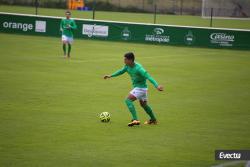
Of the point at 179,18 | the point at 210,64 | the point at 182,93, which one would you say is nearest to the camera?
the point at 182,93

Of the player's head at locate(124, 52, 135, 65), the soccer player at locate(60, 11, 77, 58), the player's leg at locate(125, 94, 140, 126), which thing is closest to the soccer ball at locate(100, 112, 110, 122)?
the player's leg at locate(125, 94, 140, 126)

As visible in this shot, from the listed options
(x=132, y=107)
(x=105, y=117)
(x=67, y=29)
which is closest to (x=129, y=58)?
(x=132, y=107)

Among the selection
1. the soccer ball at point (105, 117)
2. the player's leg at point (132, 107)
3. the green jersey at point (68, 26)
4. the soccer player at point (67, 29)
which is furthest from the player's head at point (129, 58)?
the green jersey at point (68, 26)

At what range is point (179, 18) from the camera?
66.4 m

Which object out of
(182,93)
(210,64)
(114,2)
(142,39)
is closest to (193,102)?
(182,93)

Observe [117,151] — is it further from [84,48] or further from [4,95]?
[84,48]

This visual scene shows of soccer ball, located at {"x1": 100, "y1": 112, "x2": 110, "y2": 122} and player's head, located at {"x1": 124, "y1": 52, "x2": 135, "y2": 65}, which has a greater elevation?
player's head, located at {"x1": 124, "y1": 52, "x2": 135, "y2": 65}

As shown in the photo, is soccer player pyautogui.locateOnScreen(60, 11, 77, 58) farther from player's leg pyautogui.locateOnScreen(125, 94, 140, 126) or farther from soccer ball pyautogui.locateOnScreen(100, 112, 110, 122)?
player's leg pyautogui.locateOnScreen(125, 94, 140, 126)

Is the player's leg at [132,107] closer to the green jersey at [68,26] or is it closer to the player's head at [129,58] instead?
the player's head at [129,58]

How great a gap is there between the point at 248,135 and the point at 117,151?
3.90 m

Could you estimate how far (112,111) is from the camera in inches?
743

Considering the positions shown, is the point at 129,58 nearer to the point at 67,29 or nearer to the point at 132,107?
the point at 132,107

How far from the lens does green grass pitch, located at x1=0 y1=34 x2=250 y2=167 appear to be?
13422mm

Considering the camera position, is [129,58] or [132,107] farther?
[132,107]
